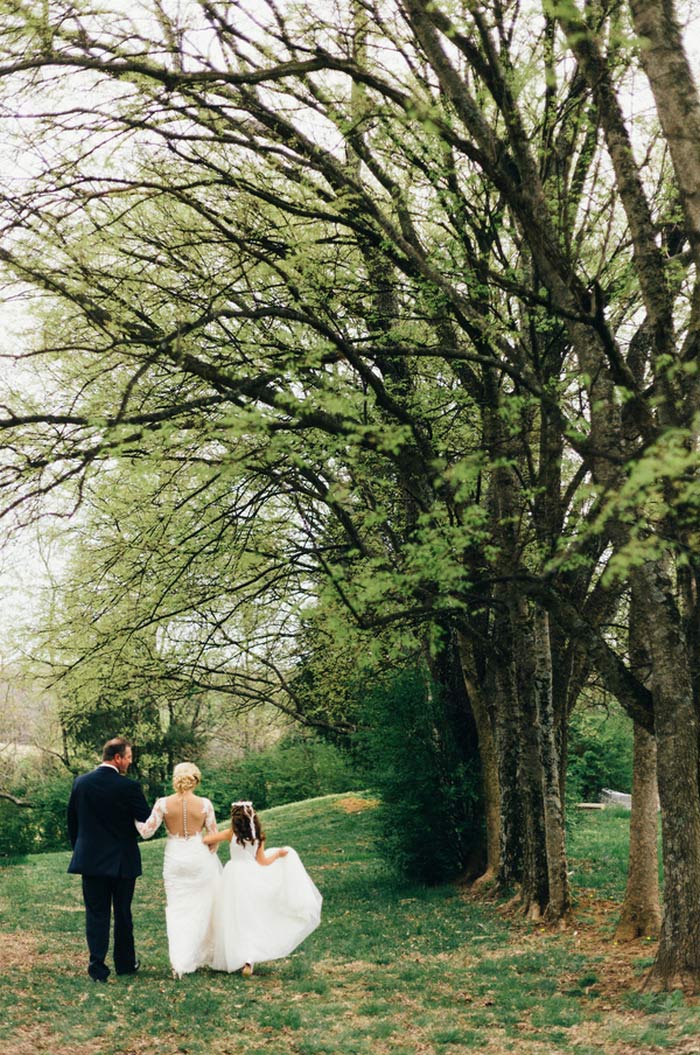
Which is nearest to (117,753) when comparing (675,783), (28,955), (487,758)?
(28,955)

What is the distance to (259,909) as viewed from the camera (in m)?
9.95

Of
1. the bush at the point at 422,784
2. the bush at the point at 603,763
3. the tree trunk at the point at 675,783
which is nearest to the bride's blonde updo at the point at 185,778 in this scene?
the tree trunk at the point at 675,783

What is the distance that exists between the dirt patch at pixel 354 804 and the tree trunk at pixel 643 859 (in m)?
15.8

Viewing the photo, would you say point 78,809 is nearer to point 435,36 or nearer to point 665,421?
point 665,421

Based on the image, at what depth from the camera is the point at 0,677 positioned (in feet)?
65.8

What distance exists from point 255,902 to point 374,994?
148 centimetres

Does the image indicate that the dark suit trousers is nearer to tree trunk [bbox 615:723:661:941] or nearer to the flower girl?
the flower girl

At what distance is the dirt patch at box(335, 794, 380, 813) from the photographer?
27.8 m

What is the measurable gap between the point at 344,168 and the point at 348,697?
11.1 metres

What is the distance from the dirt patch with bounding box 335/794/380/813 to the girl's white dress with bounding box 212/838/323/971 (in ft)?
56.5

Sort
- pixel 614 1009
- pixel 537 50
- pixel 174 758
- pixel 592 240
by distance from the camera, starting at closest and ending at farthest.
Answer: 1. pixel 614 1009
2. pixel 537 50
3. pixel 592 240
4. pixel 174 758

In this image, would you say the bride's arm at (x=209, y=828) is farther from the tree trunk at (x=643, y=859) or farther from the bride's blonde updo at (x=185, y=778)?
the tree trunk at (x=643, y=859)

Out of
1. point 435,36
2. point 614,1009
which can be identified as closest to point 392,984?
point 614,1009

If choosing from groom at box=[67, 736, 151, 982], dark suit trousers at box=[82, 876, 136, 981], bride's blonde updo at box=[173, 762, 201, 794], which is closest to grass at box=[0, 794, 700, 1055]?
dark suit trousers at box=[82, 876, 136, 981]
